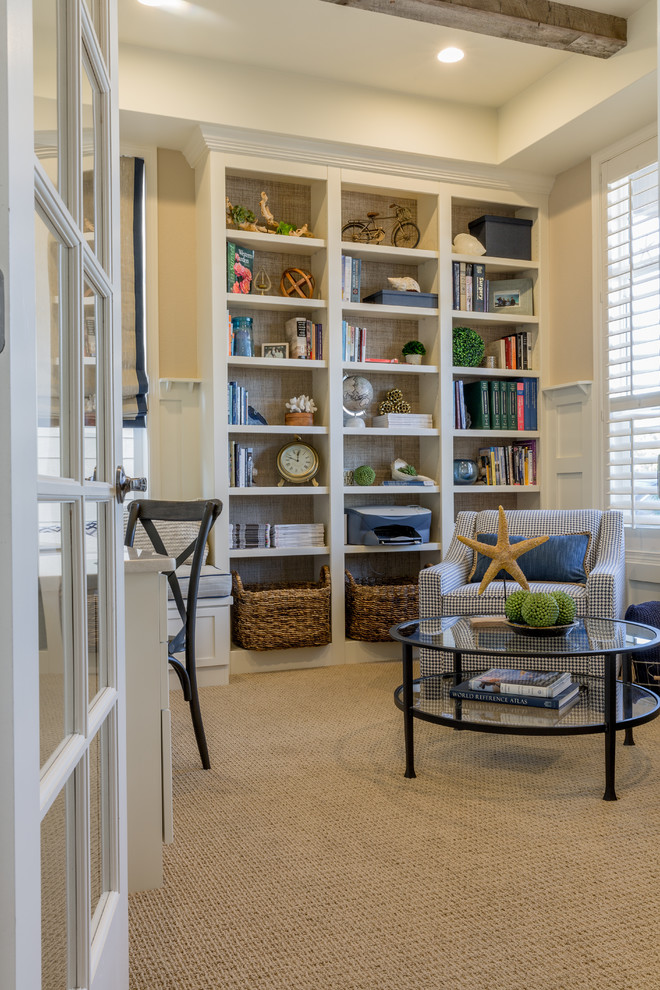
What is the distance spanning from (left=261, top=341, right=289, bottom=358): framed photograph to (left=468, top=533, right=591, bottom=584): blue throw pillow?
162cm

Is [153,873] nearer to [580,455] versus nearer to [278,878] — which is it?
[278,878]

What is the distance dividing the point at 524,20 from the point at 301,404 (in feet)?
7.00

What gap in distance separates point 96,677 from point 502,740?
225 centimetres

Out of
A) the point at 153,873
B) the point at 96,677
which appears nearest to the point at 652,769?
the point at 153,873

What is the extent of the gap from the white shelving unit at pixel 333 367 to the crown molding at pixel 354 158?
0.04 metres

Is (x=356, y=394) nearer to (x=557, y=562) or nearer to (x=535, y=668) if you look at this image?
(x=557, y=562)

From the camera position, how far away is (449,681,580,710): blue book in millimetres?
2541

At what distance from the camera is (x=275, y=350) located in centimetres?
450

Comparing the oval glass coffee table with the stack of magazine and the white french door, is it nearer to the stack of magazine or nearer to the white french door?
the stack of magazine

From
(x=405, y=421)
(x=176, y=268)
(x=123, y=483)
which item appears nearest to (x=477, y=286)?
(x=405, y=421)

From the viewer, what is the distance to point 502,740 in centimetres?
302

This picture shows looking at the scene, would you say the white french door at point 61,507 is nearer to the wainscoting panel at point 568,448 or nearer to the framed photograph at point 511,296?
the wainscoting panel at point 568,448

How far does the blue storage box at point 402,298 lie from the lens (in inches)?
182

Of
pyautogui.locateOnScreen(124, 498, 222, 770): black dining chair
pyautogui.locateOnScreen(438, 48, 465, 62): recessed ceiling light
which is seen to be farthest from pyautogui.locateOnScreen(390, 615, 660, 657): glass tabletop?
pyautogui.locateOnScreen(438, 48, 465, 62): recessed ceiling light
